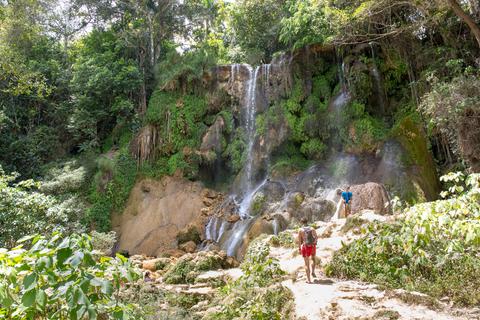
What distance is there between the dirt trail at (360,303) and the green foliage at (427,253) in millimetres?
332

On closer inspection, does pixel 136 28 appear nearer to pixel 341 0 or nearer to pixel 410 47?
pixel 341 0

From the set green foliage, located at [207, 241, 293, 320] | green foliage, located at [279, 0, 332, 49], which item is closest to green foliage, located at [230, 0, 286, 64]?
green foliage, located at [279, 0, 332, 49]

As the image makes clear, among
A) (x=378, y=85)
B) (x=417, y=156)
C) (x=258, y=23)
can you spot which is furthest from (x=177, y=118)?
(x=417, y=156)

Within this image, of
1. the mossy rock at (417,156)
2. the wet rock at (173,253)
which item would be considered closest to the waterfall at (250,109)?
the wet rock at (173,253)

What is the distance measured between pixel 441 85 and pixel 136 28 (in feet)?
55.4

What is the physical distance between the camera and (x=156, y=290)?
7.62m

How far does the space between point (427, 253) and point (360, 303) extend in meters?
1.67

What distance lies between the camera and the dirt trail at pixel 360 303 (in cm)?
471

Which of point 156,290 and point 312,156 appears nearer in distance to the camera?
point 156,290

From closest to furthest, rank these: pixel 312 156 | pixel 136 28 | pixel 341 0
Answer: pixel 341 0 → pixel 312 156 → pixel 136 28

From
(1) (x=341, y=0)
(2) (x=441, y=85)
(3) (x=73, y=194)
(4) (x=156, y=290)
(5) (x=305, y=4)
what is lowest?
(4) (x=156, y=290)

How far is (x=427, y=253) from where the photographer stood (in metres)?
6.09

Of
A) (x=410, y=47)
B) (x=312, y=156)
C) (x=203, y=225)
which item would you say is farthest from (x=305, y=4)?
(x=203, y=225)

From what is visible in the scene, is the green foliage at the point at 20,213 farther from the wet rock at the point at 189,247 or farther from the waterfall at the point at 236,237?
the waterfall at the point at 236,237
